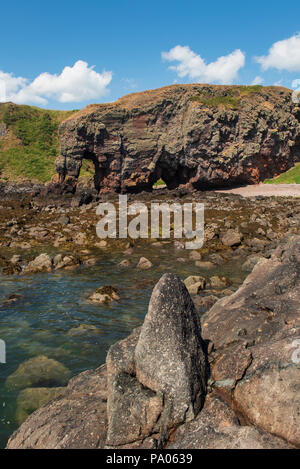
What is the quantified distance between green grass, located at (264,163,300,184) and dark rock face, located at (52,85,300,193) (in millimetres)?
3517

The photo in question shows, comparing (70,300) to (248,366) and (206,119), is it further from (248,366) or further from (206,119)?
(206,119)

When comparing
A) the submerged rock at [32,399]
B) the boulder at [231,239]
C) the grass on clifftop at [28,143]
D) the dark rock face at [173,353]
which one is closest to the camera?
the dark rock face at [173,353]

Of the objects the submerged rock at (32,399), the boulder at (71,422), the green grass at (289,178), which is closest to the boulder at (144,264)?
the submerged rock at (32,399)

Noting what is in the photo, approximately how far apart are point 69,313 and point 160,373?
8.49 m

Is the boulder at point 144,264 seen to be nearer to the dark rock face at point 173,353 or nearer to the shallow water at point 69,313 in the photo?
the shallow water at point 69,313

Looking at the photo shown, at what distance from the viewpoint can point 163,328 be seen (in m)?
5.47

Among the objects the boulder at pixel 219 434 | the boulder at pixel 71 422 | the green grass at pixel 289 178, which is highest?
the green grass at pixel 289 178

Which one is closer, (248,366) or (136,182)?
(248,366)

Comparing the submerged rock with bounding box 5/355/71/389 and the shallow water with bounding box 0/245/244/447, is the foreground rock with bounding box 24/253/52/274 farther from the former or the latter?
the submerged rock with bounding box 5/355/71/389

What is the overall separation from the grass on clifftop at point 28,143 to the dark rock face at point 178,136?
2792cm

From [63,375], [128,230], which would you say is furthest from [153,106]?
[63,375]

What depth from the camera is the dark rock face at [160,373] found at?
16.2ft
